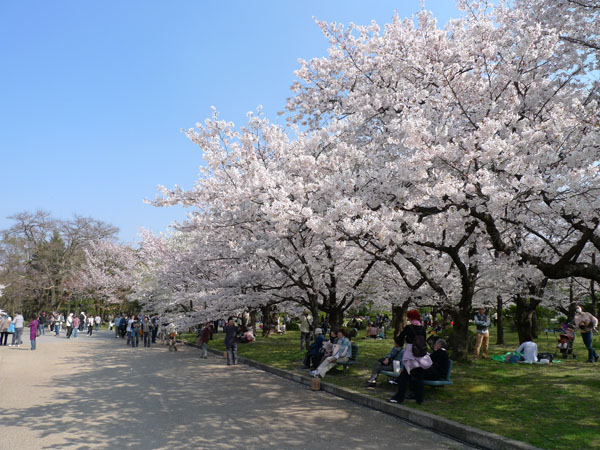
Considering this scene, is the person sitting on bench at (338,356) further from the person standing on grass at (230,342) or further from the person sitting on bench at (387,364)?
the person standing on grass at (230,342)

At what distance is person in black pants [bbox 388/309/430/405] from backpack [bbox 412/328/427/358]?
0.05 m

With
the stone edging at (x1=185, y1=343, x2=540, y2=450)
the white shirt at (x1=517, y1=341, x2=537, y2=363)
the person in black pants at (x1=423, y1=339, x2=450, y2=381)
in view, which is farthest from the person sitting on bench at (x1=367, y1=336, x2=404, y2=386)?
the white shirt at (x1=517, y1=341, x2=537, y2=363)

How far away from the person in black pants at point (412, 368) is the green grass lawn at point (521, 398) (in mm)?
222

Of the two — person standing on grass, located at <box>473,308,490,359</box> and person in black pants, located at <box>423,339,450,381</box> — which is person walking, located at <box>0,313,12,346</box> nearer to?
person standing on grass, located at <box>473,308,490,359</box>

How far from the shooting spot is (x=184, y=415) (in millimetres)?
7133

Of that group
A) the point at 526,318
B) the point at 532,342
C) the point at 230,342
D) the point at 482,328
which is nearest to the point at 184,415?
the point at 230,342

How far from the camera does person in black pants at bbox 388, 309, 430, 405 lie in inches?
308

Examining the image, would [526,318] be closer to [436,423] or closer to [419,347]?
[419,347]

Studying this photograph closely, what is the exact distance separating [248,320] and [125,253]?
2720 centimetres

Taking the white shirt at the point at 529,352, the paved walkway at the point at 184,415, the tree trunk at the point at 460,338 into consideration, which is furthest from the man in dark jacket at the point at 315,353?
the white shirt at the point at 529,352

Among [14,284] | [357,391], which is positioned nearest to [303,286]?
[357,391]

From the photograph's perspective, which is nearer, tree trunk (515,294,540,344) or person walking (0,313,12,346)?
tree trunk (515,294,540,344)

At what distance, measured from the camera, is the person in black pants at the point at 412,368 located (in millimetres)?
7828

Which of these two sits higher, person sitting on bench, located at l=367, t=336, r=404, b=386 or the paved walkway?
person sitting on bench, located at l=367, t=336, r=404, b=386
